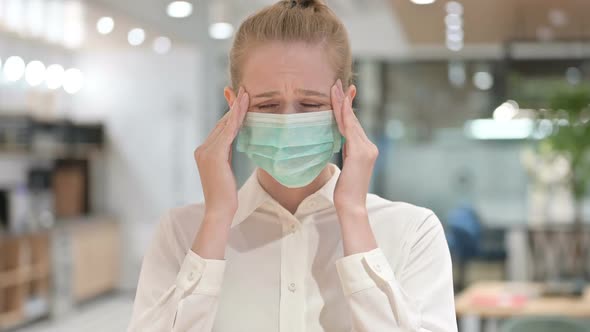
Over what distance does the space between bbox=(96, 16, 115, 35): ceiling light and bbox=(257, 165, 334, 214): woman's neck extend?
3.68 meters

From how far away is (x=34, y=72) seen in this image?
683 centimetres

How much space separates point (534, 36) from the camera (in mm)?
5777

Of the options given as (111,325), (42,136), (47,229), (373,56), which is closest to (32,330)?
(47,229)

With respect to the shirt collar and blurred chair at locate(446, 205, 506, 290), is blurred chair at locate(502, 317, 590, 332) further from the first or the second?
the shirt collar

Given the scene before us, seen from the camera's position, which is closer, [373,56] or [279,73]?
[279,73]

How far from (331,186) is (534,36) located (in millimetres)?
4826

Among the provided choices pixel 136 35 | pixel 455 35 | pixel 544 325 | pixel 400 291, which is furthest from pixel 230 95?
pixel 455 35

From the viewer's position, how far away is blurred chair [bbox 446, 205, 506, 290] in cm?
619

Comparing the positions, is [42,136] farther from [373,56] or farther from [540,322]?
[540,322]

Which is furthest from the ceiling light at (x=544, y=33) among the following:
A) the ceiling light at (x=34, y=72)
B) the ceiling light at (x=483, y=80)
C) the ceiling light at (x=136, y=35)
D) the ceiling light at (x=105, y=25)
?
the ceiling light at (x=34, y=72)

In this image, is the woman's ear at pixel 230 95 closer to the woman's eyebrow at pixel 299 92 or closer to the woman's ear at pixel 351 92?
the woman's eyebrow at pixel 299 92

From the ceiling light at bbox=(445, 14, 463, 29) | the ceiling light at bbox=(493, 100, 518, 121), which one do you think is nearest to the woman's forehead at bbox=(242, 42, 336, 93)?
the ceiling light at bbox=(445, 14, 463, 29)

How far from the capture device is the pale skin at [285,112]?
1.20 m

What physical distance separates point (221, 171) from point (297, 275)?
22cm
